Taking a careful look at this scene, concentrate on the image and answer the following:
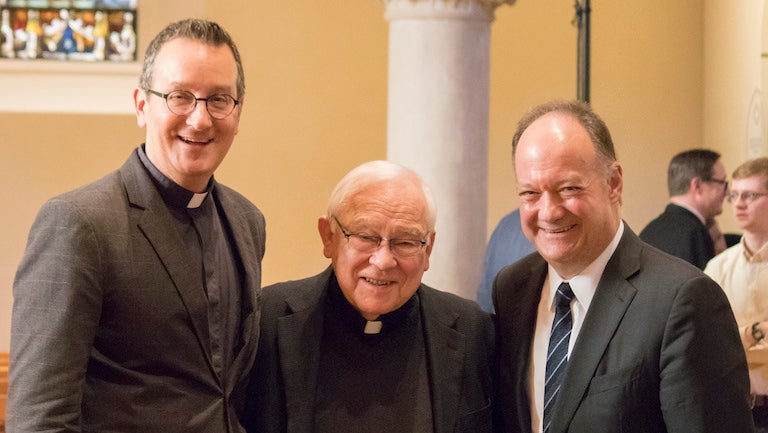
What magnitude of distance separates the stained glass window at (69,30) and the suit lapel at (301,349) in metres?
6.17

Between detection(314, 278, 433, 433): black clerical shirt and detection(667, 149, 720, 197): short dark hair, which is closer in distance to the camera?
detection(314, 278, 433, 433): black clerical shirt

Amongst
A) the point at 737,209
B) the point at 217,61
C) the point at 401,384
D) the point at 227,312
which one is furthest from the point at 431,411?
the point at 737,209

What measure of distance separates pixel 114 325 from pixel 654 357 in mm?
1330

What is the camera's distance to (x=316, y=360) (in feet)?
10.4

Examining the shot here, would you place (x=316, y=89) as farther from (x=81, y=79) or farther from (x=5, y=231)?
(x=5, y=231)

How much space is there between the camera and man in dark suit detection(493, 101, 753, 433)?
2746mm

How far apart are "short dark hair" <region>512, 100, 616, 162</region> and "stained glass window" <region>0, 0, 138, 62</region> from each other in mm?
6444

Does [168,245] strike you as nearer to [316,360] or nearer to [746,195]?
[316,360]

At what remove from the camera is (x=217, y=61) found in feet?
9.56

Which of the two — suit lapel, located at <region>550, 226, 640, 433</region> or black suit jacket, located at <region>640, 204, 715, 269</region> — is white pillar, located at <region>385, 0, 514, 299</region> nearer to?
black suit jacket, located at <region>640, 204, 715, 269</region>

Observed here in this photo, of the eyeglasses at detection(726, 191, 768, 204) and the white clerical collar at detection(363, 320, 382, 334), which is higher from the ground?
the eyeglasses at detection(726, 191, 768, 204)

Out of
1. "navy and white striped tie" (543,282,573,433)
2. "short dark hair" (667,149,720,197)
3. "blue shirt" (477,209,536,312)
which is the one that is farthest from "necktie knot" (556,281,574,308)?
"short dark hair" (667,149,720,197)

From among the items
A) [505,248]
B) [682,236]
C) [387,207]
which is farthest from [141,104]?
[682,236]

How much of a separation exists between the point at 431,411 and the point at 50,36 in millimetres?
A: 6732
